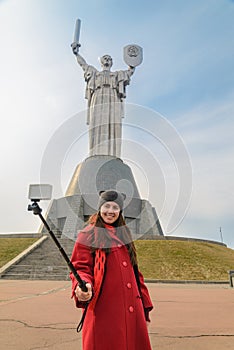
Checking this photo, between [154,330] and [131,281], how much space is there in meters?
1.98

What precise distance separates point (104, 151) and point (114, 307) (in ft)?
Answer: 77.7

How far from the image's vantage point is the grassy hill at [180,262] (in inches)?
522

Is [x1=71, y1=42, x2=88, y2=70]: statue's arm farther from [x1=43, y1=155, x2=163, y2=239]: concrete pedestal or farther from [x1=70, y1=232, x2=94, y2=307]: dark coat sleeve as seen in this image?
[x1=70, y1=232, x2=94, y2=307]: dark coat sleeve

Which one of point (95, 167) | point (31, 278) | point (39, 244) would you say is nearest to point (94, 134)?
point (95, 167)

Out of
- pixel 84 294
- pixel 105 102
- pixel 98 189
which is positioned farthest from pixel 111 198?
pixel 105 102

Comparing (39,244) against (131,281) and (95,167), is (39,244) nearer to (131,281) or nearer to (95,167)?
(95,167)

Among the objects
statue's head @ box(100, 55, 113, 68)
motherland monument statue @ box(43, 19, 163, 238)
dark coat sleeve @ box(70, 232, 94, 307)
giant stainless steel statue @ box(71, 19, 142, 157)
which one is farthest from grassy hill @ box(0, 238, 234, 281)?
statue's head @ box(100, 55, 113, 68)

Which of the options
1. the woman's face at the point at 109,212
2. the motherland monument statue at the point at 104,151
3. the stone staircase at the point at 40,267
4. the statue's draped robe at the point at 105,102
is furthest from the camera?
the statue's draped robe at the point at 105,102

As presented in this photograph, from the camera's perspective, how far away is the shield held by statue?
21156 mm

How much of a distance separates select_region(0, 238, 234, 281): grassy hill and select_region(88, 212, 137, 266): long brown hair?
11203 millimetres

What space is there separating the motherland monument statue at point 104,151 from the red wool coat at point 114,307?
17325 mm

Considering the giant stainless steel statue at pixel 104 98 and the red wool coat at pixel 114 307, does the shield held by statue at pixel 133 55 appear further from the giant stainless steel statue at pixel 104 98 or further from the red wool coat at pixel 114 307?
the red wool coat at pixel 114 307

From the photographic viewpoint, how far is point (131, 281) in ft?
6.66

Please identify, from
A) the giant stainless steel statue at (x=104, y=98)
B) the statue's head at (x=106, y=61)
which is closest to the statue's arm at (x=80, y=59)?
the giant stainless steel statue at (x=104, y=98)
